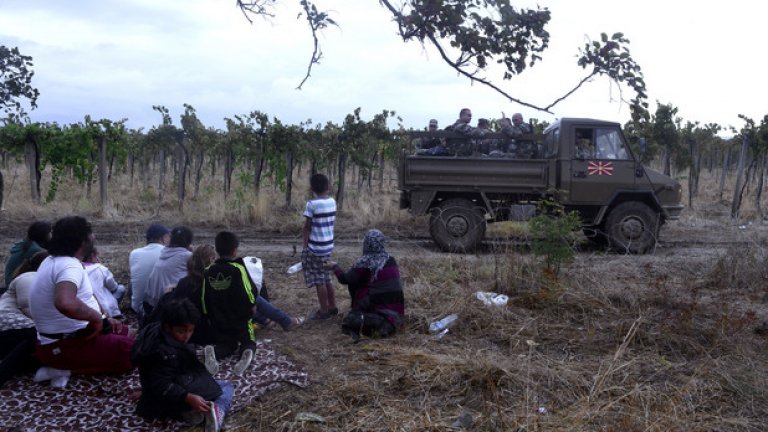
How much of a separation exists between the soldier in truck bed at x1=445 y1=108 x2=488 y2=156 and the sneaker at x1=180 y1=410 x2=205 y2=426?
23.8 feet

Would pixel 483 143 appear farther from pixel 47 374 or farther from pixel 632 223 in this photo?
pixel 47 374

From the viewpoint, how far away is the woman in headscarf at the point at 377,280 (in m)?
5.67

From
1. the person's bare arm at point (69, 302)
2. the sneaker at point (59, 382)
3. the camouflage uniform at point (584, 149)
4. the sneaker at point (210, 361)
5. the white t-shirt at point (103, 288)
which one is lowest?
the sneaker at point (59, 382)

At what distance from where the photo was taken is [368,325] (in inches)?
219

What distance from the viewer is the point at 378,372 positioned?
4750 millimetres

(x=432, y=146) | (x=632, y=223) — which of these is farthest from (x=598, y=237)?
(x=432, y=146)

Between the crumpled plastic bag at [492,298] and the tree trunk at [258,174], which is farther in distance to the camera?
the tree trunk at [258,174]

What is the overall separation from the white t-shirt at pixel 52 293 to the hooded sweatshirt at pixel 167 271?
3.64 ft

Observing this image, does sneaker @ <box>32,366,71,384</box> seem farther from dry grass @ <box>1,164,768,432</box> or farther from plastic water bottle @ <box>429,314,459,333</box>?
plastic water bottle @ <box>429,314,459,333</box>

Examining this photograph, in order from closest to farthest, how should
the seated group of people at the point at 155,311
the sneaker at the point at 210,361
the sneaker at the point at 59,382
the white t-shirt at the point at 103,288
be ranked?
the seated group of people at the point at 155,311, the sneaker at the point at 59,382, the sneaker at the point at 210,361, the white t-shirt at the point at 103,288

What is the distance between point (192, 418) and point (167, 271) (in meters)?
1.91

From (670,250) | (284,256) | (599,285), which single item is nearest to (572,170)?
(670,250)

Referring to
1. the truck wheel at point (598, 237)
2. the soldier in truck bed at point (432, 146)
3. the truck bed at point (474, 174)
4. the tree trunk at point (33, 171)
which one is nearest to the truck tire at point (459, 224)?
the truck bed at point (474, 174)

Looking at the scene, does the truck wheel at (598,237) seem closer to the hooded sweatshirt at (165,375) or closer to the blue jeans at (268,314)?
the blue jeans at (268,314)
